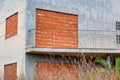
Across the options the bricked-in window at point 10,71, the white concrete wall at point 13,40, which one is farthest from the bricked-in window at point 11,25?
the bricked-in window at point 10,71

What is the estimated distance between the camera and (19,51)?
18344 mm

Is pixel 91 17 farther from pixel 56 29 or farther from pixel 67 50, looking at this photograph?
pixel 67 50

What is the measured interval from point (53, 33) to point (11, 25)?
2.97 meters

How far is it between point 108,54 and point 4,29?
6.86 meters

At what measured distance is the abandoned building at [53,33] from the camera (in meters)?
17.8

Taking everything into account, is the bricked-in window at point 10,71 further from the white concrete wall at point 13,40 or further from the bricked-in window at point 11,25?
the bricked-in window at point 11,25

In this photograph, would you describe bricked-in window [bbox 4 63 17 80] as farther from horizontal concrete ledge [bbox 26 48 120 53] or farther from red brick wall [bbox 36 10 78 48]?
red brick wall [bbox 36 10 78 48]

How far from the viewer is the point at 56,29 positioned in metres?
18.5

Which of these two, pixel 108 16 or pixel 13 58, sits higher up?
pixel 108 16

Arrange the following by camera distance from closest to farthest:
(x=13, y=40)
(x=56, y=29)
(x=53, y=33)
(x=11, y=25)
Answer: (x=53, y=33) < (x=56, y=29) < (x=13, y=40) < (x=11, y=25)

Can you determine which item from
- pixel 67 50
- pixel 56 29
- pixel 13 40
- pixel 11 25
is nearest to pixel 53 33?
pixel 56 29

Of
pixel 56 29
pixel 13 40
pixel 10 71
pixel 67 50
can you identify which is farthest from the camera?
pixel 10 71

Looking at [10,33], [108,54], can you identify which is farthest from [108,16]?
[10,33]

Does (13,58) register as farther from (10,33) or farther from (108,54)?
(108,54)
